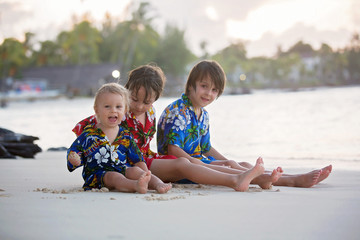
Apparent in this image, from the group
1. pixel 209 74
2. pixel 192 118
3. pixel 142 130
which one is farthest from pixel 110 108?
pixel 209 74

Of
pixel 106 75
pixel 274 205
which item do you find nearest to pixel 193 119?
pixel 274 205

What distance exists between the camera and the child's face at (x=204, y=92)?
384cm

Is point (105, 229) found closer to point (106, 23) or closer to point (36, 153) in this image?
point (36, 153)

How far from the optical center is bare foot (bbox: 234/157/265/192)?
3078 millimetres

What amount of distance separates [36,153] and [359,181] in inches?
161

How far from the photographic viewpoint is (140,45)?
5253 cm

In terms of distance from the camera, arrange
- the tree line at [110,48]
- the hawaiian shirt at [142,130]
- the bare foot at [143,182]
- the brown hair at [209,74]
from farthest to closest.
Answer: the tree line at [110,48] → the brown hair at [209,74] → the hawaiian shirt at [142,130] → the bare foot at [143,182]

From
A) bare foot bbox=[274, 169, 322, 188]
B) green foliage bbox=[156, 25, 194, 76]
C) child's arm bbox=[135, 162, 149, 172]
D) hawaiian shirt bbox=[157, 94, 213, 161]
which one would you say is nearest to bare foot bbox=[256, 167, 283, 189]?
bare foot bbox=[274, 169, 322, 188]

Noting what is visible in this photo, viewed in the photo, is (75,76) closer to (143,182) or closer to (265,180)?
(265,180)

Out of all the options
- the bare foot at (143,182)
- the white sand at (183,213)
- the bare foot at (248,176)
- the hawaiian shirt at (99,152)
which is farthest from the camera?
the hawaiian shirt at (99,152)

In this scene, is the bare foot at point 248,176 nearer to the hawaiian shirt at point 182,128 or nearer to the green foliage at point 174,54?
the hawaiian shirt at point 182,128

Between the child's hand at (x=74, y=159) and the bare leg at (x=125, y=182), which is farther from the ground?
the child's hand at (x=74, y=159)

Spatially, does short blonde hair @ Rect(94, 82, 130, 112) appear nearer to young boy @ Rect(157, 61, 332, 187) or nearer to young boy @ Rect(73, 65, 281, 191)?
young boy @ Rect(73, 65, 281, 191)

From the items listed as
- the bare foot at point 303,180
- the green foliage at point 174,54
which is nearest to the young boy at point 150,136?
the bare foot at point 303,180
